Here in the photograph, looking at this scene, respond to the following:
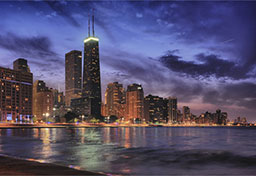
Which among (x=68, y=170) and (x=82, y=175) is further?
(x=68, y=170)

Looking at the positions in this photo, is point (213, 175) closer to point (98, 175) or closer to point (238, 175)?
point (238, 175)

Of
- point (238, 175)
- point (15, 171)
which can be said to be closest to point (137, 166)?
point (238, 175)

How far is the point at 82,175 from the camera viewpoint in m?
13.6

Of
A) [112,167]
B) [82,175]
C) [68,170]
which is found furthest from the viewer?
[112,167]

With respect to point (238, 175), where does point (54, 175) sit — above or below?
above

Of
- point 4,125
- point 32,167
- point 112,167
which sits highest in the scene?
point 32,167

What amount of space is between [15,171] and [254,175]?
61.9ft

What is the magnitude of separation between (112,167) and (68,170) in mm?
7332

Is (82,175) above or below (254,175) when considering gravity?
above

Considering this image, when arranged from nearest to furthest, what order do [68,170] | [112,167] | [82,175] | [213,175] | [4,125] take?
[82,175], [68,170], [213,175], [112,167], [4,125]

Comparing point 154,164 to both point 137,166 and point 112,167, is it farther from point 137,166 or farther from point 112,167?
point 112,167

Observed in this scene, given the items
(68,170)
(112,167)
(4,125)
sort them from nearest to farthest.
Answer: (68,170) → (112,167) → (4,125)

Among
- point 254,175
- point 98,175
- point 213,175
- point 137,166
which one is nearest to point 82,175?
point 98,175

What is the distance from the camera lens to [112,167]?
2177 cm
